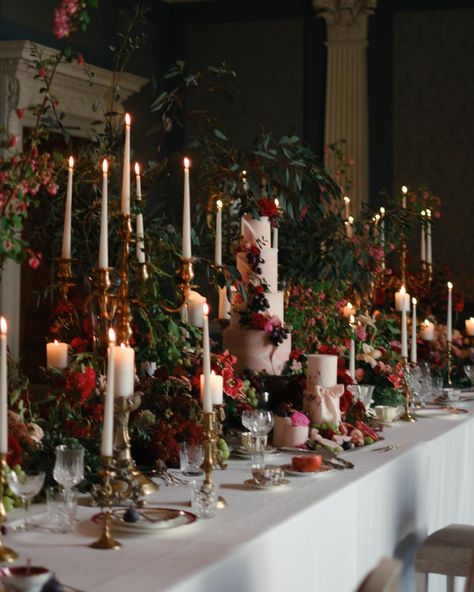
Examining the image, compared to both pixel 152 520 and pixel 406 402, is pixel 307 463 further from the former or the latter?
pixel 406 402

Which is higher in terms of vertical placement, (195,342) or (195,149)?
(195,149)

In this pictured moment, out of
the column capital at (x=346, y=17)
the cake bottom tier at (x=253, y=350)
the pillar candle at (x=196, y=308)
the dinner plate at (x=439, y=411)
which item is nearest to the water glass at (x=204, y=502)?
the pillar candle at (x=196, y=308)

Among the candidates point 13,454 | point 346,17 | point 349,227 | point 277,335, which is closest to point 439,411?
point 277,335

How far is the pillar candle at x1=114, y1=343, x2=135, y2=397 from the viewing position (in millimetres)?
2547

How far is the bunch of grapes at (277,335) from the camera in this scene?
3.87 meters

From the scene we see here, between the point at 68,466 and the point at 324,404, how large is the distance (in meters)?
1.29

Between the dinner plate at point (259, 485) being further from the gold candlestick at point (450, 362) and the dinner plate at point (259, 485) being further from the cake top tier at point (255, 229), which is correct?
the gold candlestick at point (450, 362)

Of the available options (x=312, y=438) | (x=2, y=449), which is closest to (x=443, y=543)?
(x=312, y=438)

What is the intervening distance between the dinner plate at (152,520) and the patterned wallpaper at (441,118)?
6504 mm

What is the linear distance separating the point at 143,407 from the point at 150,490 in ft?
1.43

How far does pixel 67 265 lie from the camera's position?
2.75 m

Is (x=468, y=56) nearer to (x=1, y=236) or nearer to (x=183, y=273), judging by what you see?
(x=183, y=273)

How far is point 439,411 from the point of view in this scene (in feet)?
14.7

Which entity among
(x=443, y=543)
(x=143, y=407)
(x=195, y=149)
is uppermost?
(x=195, y=149)
